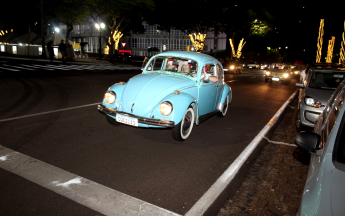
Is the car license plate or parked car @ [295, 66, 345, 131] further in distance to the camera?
parked car @ [295, 66, 345, 131]

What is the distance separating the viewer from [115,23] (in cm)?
3531

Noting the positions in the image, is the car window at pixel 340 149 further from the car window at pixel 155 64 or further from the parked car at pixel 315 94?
the car window at pixel 155 64

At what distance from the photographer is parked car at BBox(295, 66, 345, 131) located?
648cm

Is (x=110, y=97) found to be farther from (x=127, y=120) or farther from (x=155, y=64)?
(x=155, y=64)

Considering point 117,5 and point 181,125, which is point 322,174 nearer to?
point 181,125

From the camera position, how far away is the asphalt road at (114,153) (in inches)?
131

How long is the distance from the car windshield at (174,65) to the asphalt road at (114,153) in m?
1.45

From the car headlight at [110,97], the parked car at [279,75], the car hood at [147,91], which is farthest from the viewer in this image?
the parked car at [279,75]

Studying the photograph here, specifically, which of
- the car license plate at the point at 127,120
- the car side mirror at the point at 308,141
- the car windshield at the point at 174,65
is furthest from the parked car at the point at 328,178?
the car windshield at the point at 174,65

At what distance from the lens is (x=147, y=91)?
5637mm

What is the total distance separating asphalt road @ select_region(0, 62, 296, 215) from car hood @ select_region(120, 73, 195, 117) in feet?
2.23

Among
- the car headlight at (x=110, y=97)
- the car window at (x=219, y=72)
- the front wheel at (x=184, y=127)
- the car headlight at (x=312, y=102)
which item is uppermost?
the car window at (x=219, y=72)

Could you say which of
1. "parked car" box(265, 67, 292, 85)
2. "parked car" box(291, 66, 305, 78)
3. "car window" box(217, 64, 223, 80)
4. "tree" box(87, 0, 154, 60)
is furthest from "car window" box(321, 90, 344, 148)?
"tree" box(87, 0, 154, 60)

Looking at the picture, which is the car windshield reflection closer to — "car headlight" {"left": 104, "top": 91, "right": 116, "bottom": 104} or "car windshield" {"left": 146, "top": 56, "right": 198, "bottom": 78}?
"car windshield" {"left": 146, "top": 56, "right": 198, "bottom": 78}
